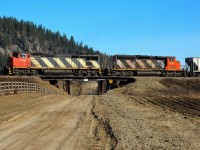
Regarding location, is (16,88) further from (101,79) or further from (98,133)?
(98,133)

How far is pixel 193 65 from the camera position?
7200cm

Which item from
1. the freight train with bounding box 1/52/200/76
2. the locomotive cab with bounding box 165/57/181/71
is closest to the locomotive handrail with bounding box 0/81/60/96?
the freight train with bounding box 1/52/200/76

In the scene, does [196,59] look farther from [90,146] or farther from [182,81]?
[90,146]

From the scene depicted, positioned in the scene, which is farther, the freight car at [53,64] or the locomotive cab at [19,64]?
the freight car at [53,64]

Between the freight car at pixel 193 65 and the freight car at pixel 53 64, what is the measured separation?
59.5ft

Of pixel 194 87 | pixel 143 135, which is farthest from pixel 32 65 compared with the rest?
pixel 143 135

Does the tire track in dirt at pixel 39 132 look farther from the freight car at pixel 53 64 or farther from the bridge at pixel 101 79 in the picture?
the bridge at pixel 101 79

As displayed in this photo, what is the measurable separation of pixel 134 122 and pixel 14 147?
21.4 feet

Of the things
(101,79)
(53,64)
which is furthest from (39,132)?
(53,64)

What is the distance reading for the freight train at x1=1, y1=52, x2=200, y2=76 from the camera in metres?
62.0

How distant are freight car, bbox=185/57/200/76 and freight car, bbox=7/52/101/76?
59.5 feet

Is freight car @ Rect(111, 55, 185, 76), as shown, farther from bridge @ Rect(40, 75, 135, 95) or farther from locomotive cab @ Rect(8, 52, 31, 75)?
locomotive cab @ Rect(8, 52, 31, 75)

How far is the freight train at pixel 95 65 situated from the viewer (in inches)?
2440

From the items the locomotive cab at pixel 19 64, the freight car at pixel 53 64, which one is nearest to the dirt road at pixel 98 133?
the locomotive cab at pixel 19 64
